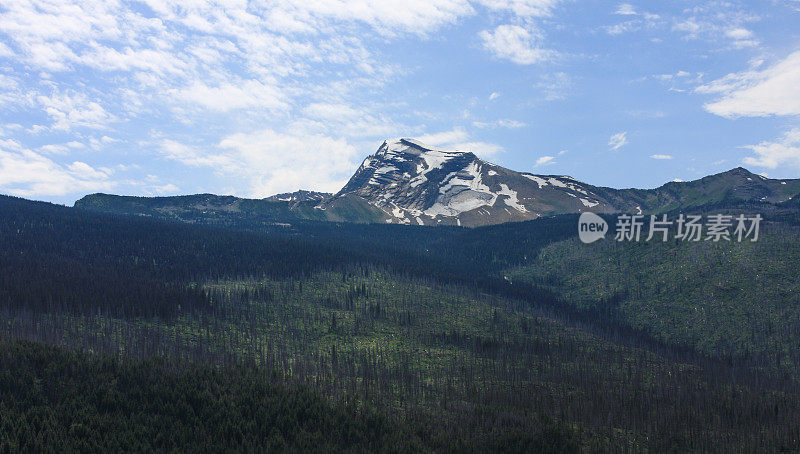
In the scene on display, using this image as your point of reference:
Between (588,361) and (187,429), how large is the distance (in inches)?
5044

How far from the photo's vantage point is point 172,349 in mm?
138875

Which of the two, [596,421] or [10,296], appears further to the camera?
[10,296]

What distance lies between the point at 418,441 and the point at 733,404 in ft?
274

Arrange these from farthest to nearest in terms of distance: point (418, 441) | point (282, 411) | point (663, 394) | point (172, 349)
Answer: point (172, 349) → point (663, 394) → point (282, 411) → point (418, 441)

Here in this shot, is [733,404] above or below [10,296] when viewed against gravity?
below

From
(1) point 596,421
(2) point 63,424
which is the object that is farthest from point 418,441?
(2) point 63,424

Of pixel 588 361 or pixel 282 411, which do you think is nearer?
pixel 282 411

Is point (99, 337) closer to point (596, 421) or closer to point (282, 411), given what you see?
point (282, 411)

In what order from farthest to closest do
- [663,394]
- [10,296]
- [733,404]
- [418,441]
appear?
[10,296], [663,394], [733,404], [418,441]

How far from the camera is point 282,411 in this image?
91.3 m

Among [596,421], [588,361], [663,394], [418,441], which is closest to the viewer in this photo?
[418,441]

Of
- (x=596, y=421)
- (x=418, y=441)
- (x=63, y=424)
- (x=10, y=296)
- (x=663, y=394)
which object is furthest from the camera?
(x=10, y=296)

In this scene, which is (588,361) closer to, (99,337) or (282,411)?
(282,411)

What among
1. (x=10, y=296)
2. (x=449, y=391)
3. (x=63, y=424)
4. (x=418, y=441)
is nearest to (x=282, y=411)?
(x=418, y=441)
